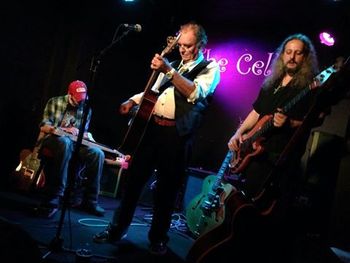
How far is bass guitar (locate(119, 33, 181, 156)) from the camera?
130 inches

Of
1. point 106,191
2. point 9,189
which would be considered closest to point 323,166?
point 106,191

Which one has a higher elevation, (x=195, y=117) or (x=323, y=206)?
(x=195, y=117)

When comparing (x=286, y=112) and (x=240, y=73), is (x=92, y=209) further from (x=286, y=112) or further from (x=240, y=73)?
(x=240, y=73)

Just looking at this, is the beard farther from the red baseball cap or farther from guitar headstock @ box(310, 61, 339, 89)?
the red baseball cap

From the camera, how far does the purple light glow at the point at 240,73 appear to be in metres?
6.42

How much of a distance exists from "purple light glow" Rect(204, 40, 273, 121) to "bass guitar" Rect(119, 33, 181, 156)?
11.0 ft

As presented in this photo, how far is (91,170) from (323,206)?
3176 mm

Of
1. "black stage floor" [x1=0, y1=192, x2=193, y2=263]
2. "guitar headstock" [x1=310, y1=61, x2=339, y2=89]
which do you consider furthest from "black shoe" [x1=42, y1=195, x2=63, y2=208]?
"guitar headstock" [x1=310, y1=61, x2=339, y2=89]

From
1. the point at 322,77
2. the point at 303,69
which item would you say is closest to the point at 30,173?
the point at 303,69

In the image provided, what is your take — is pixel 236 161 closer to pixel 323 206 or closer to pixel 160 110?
pixel 160 110

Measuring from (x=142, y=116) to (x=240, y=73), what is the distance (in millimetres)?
3745

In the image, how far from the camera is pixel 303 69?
10.1 feet

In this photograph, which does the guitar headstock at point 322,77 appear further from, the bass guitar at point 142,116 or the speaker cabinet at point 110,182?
the speaker cabinet at point 110,182

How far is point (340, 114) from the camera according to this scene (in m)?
5.39
